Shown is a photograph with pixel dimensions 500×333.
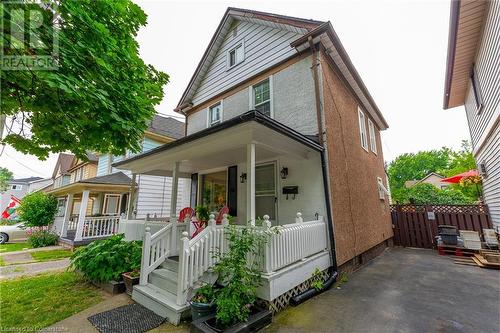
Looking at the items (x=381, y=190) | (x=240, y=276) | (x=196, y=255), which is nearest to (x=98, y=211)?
(x=196, y=255)

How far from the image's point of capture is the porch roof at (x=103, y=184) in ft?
35.2

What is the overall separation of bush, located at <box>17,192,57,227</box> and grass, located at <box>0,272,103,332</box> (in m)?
9.41

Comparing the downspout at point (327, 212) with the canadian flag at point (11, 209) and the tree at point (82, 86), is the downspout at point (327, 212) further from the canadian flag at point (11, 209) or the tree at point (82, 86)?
the canadian flag at point (11, 209)

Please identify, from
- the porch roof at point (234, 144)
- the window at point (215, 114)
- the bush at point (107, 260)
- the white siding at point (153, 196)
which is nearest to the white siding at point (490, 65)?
the porch roof at point (234, 144)

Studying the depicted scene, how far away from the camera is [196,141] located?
483cm

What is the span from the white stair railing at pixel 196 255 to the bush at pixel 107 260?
2.42m

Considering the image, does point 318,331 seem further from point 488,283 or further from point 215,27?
point 215,27

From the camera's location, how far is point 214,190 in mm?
8133

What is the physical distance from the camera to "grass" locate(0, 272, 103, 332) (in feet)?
12.0

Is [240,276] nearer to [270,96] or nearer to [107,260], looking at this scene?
[107,260]

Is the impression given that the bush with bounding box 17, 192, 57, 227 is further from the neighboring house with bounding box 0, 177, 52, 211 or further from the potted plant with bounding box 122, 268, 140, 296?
the neighboring house with bounding box 0, 177, 52, 211

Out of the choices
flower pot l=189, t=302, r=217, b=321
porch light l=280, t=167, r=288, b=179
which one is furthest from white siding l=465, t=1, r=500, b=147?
flower pot l=189, t=302, r=217, b=321

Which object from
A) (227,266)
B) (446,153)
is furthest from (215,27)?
(446,153)

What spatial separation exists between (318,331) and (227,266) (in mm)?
1639
